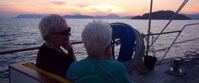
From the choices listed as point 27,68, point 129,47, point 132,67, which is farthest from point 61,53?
point 132,67

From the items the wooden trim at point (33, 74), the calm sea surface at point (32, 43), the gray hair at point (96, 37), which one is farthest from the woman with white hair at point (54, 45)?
the gray hair at point (96, 37)

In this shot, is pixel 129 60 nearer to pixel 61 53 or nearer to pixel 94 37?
pixel 61 53

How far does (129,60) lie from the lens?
3.96m

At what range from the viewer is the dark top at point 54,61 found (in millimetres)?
1957

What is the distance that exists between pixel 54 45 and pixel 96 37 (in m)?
0.67

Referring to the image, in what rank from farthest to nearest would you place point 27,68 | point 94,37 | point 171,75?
point 171,75 < point 27,68 < point 94,37

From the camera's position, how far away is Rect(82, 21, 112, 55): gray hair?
1.51m

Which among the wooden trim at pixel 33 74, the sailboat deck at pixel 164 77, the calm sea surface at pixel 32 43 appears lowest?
the calm sea surface at pixel 32 43

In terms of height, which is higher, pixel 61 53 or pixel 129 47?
pixel 61 53

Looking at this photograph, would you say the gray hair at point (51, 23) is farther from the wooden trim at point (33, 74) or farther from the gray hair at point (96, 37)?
the gray hair at point (96, 37)

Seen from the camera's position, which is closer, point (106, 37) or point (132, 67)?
point (106, 37)

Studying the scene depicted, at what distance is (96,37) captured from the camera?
4.96 ft

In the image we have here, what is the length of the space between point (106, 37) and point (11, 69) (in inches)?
36.5

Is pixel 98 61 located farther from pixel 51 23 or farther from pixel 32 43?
pixel 32 43
